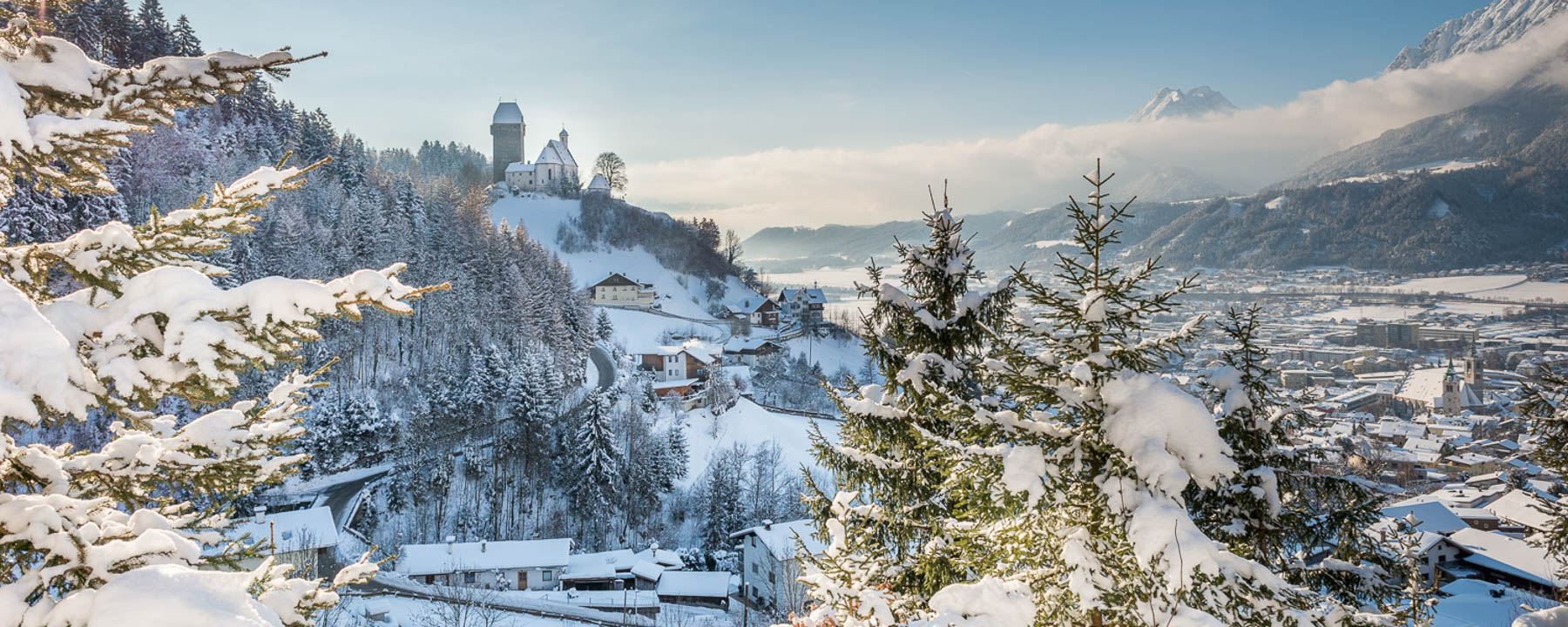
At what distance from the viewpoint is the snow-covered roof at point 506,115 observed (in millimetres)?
97312

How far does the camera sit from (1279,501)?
5.78 m

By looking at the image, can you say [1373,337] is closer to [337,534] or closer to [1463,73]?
[337,534]

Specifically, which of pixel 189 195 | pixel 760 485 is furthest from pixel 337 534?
pixel 189 195

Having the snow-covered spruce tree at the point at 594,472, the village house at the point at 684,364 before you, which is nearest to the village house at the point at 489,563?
the snow-covered spruce tree at the point at 594,472

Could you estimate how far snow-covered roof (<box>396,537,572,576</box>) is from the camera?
25531 millimetres

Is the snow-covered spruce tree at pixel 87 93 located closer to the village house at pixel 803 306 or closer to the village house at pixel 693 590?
the village house at pixel 693 590

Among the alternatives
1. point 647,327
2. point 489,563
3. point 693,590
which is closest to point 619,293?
point 647,327

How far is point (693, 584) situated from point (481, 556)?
804 centimetres

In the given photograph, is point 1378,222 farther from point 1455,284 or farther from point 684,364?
point 684,364

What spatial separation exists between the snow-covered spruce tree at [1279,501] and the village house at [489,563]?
24.9m

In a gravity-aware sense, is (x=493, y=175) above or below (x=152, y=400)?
above

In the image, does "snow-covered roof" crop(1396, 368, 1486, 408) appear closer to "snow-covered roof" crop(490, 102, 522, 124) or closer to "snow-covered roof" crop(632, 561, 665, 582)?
"snow-covered roof" crop(632, 561, 665, 582)

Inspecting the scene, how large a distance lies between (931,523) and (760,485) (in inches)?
1157

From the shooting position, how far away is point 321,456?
31.0 m
